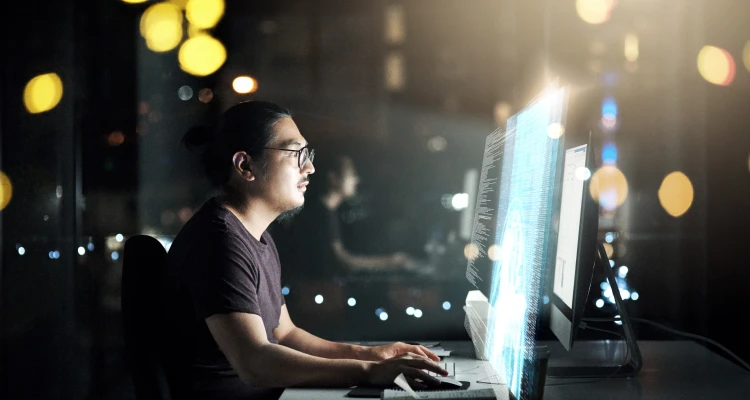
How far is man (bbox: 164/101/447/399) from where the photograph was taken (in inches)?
55.4

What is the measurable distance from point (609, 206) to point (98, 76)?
6.26ft

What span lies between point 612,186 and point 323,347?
1099mm

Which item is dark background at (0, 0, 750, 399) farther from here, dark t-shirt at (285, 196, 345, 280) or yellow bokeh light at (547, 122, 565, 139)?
yellow bokeh light at (547, 122, 565, 139)

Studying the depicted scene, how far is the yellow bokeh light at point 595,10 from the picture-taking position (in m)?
2.24

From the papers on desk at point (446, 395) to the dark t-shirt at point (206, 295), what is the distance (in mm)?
430

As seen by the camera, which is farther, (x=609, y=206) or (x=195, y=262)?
(x=609, y=206)

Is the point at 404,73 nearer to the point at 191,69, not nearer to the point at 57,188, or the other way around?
the point at 191,69

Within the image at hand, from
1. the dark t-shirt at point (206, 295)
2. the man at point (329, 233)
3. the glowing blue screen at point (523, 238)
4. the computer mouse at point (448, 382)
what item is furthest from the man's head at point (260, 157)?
the computer mouse at point (448, 382)

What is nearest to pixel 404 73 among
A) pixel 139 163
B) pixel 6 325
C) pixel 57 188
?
pixel 139 163

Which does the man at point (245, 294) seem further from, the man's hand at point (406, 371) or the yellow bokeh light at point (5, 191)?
the yellow bokeh light at point (5, 191)

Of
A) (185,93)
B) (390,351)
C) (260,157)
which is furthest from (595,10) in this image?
(185,93)

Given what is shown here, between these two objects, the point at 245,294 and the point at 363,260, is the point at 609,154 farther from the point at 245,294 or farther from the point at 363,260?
the point at 245,294

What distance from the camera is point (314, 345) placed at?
6.20 feet

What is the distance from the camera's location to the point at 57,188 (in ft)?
8.36
